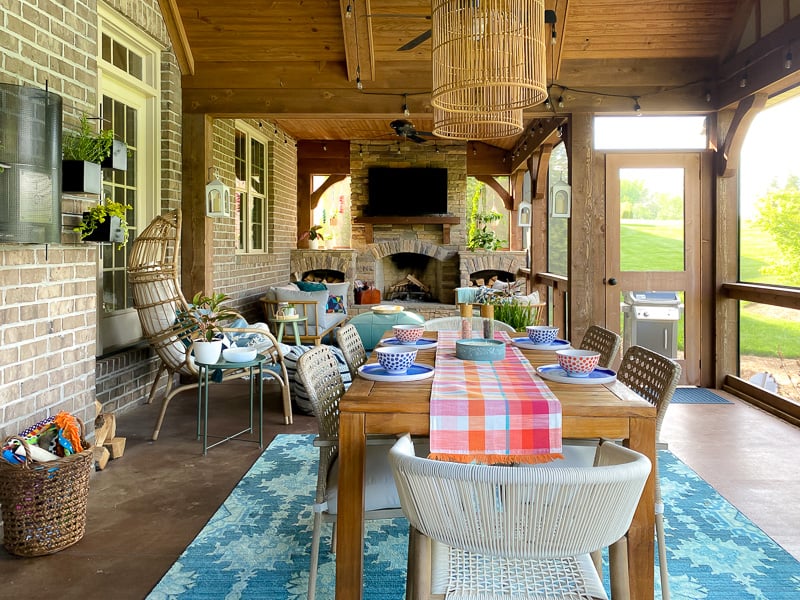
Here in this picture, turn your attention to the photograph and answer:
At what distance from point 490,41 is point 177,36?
351 centimetres

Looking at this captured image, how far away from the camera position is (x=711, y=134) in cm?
551

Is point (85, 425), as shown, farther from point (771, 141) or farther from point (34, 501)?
point (771, 141)

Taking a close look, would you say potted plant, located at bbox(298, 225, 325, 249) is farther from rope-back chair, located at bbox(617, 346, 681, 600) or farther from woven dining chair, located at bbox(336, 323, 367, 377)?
rope-back chair, located at bbox(617, 346, 681, 600)

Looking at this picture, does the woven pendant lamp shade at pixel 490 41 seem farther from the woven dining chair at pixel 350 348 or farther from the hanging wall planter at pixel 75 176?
the hanging wall planter at pixel 75 176

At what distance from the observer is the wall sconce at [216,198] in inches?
211

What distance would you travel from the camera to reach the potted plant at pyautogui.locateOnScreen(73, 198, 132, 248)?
3.37 metres

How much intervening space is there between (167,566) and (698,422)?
12.1ft

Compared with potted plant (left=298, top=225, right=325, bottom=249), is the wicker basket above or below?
below

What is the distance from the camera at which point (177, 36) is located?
207 inches

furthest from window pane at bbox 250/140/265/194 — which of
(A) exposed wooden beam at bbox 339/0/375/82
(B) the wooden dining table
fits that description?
(B) the wooden dining table

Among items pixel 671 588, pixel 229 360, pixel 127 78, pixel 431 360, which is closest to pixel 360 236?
pixel 127 78

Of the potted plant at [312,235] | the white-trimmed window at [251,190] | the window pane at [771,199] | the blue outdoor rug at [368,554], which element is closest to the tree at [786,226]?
the window pane at [771,199]

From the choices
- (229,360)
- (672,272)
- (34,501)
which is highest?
(672,272)

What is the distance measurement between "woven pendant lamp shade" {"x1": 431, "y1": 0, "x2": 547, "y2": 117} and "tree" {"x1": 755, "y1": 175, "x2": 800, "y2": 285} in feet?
11.7
